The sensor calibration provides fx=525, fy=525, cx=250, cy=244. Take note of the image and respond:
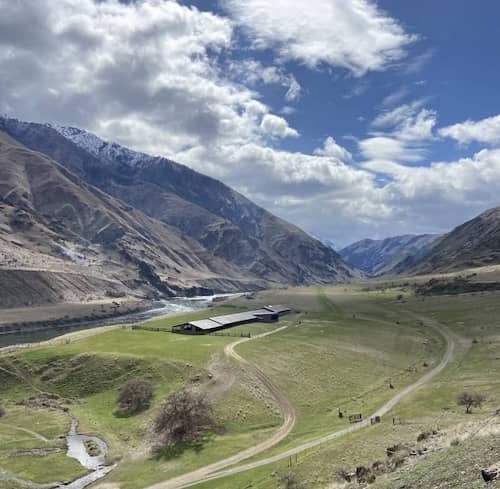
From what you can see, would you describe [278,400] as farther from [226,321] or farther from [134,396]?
[226,321]

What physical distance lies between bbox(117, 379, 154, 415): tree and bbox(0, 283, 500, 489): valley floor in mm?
1878

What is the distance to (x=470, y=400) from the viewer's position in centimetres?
6794

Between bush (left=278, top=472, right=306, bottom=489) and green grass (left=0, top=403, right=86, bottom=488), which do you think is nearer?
bush (left=278, top=472, right=306, bottom=489)

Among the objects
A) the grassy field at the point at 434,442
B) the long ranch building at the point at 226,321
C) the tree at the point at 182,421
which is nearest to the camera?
the grassy field at the point at 434,442

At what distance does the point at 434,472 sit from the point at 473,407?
40.8m

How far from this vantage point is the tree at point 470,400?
67125 mm

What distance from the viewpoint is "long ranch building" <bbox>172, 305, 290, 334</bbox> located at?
13550 centimetres

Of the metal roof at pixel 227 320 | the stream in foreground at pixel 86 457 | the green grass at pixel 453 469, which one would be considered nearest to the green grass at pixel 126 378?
the stream in foreground at pixel 86 457

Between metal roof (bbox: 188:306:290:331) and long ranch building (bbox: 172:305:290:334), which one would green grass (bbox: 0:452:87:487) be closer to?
long ranch building (bbox: 172:305:290:334)

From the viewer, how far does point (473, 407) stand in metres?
66.5

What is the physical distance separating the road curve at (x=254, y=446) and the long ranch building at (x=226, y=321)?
3529cm

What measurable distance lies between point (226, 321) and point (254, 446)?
272 feet

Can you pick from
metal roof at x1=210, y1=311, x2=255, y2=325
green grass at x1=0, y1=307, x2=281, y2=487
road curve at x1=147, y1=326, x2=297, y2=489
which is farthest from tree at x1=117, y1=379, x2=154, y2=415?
metal roof at x1=210, y1=311, x2=255, y2=325

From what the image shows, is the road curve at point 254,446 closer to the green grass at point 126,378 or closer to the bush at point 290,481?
→ the green grass at point 126,378
